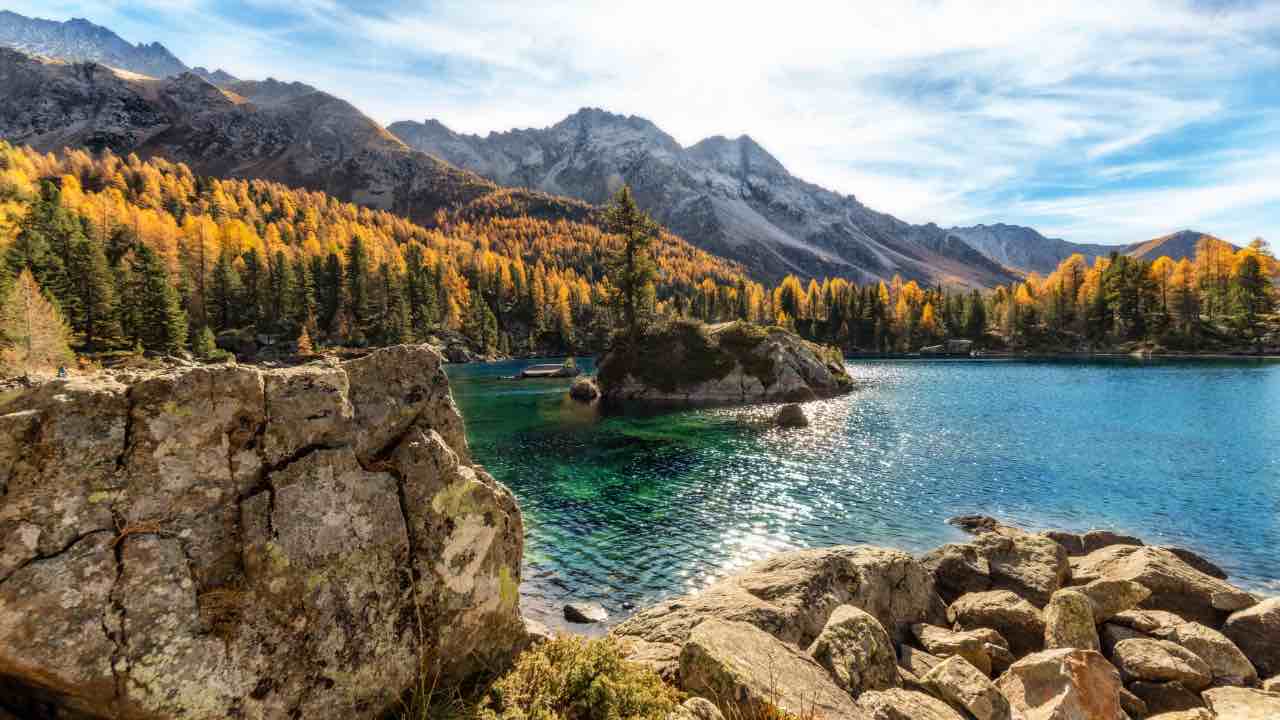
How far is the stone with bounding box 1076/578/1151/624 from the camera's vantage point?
15.8 meters

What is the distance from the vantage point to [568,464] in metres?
38.2

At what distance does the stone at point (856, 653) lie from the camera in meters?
10.3

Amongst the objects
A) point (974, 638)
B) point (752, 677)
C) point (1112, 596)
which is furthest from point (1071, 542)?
point (752, 677)

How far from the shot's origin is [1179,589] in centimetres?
1703

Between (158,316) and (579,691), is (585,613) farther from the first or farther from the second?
(158,316)

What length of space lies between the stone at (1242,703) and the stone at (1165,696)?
0.31 m

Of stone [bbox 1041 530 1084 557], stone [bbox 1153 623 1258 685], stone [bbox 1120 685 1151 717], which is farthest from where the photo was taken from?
stone [bbox 1041 530 1084 557]

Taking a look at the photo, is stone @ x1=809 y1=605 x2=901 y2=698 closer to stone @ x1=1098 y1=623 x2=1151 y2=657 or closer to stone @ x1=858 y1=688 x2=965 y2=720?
stone @ x1=858 y1=688 x2=965 y2=720

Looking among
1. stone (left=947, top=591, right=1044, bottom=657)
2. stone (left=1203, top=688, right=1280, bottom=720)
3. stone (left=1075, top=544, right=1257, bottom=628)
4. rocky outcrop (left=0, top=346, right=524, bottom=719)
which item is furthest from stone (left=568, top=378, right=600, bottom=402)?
rocky outcrop (left=0, top=346, right=524, bottom=719)

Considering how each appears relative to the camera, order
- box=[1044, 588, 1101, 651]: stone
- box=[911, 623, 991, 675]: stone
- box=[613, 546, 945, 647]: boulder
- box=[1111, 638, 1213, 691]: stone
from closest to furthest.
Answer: box=[613, 546, 945, 647]: boulder, box=[1111, 638, 1213, 691]: stone, box=[911, 623, 991, 675]: stone, box=[1044, 588, 1101, 651]: stone

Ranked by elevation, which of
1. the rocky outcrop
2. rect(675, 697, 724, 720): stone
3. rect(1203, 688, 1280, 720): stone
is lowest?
rect(1203, 688, 1280, 720): stone

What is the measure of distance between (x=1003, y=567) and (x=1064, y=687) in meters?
8.82

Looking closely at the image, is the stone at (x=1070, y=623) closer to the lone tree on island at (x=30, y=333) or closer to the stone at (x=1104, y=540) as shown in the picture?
the stone at (x=1104, y=540)

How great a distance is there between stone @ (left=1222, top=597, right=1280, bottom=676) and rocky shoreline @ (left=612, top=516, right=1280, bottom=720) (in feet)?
0.11
